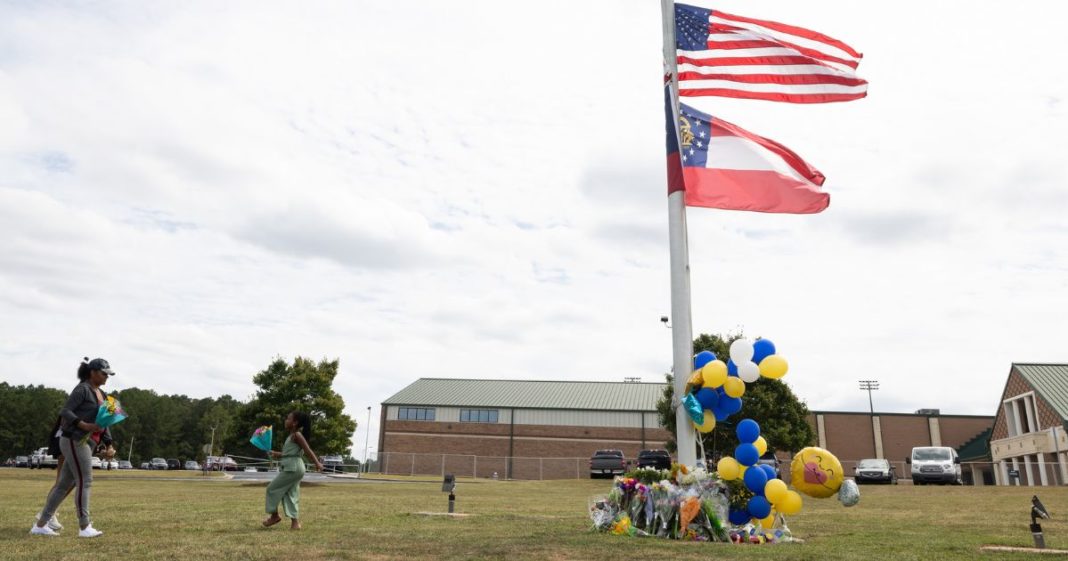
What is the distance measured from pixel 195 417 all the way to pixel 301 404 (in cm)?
9857

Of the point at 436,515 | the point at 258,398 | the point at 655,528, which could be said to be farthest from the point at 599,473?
the point at 655,528

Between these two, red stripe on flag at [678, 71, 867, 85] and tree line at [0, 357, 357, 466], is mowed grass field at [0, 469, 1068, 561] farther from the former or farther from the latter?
tree line at [0, 357, 357, 466]

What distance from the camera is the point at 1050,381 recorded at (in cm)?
4250

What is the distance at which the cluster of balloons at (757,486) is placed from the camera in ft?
32.3

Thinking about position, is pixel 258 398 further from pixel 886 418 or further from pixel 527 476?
pixel 886 418

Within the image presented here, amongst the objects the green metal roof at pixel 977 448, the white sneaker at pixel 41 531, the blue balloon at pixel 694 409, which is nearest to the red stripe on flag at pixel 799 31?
the blue balloon at pixel 694 409

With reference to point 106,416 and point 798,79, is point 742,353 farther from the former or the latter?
point 106,416

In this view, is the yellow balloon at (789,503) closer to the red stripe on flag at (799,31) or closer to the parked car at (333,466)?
the red stripe on flag at (799,31)

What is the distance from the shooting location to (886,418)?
2255 inches

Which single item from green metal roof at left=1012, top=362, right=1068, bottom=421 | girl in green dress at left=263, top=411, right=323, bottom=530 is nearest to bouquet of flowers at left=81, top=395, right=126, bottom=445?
girl in green dress at left=263, top=411, right=323, bottom=530

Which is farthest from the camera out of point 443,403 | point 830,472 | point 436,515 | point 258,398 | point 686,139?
point 443,403

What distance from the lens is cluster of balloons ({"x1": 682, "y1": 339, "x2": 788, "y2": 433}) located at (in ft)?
34.2

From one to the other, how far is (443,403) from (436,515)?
2020 inches

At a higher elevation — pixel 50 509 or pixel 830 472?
pixel 830 472
